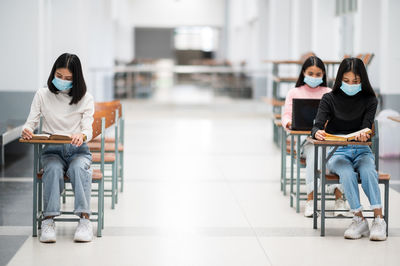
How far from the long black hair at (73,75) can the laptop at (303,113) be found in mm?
1752

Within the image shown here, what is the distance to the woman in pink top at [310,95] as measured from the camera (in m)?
5.57

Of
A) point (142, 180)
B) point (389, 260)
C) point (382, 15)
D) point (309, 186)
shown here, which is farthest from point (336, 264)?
point (382, 15)

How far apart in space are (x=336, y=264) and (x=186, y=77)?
102ft

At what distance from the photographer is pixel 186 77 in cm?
3512

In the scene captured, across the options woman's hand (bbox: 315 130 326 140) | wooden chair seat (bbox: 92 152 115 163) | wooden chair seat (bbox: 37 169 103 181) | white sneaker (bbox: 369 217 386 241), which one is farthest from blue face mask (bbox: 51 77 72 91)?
white sneaker (bbox: 369 217 386 241)

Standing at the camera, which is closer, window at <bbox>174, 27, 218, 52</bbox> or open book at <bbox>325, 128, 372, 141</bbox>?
open book at <bbox>325, 128, 372, 141</bbox>

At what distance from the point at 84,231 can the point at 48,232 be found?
24 cm

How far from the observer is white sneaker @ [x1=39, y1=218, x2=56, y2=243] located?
475 cm

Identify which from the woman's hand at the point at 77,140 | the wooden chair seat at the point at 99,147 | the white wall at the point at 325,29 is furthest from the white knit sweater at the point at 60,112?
the white wall at the point at 325,29

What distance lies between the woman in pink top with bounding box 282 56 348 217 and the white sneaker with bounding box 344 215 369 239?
53cm

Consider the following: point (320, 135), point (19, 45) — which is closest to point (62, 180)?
point (320, 135)

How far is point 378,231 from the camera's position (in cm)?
486

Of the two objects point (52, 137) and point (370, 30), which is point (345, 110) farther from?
point (370, 30)

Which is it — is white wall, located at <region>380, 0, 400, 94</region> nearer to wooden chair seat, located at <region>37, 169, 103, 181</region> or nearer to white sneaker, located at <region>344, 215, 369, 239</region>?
white sneaker, located at <region>344, 215, 369, 239</region>
